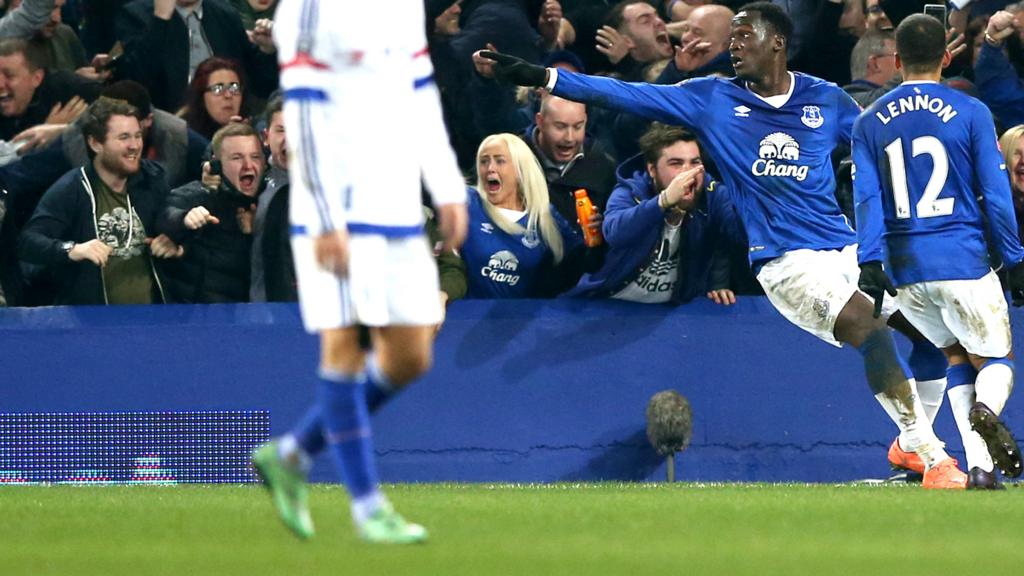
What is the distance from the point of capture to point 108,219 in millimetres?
11727

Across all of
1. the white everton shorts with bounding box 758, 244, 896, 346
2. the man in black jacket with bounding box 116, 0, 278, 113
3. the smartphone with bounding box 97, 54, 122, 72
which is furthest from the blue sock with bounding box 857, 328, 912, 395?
the smartphone with bounding box 97, 54, 122, 72

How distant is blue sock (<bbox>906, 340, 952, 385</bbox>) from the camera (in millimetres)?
10617

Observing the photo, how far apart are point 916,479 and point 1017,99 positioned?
278cm

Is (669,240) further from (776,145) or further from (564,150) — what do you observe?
(776,145)

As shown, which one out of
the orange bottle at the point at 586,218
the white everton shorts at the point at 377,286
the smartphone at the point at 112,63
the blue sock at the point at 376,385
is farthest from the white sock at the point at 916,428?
the smartphone at the point at 112,63

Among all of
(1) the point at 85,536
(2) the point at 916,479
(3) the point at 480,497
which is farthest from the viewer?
(2) the point at 916,479

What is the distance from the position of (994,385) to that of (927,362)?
1177 millimetres

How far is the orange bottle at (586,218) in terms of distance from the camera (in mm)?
11453

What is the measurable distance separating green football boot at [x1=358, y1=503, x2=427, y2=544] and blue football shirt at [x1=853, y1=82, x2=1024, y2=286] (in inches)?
154

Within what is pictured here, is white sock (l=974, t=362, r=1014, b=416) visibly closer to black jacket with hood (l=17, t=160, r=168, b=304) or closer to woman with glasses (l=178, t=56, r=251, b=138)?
black jacket with hood (l=17, t=160, r=168, b=304)

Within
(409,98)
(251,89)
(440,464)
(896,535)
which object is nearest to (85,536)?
(409,98)

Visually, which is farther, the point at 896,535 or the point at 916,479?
the point at 916,479

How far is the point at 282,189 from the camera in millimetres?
11805

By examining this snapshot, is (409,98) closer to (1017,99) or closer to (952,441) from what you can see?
(952,441)
